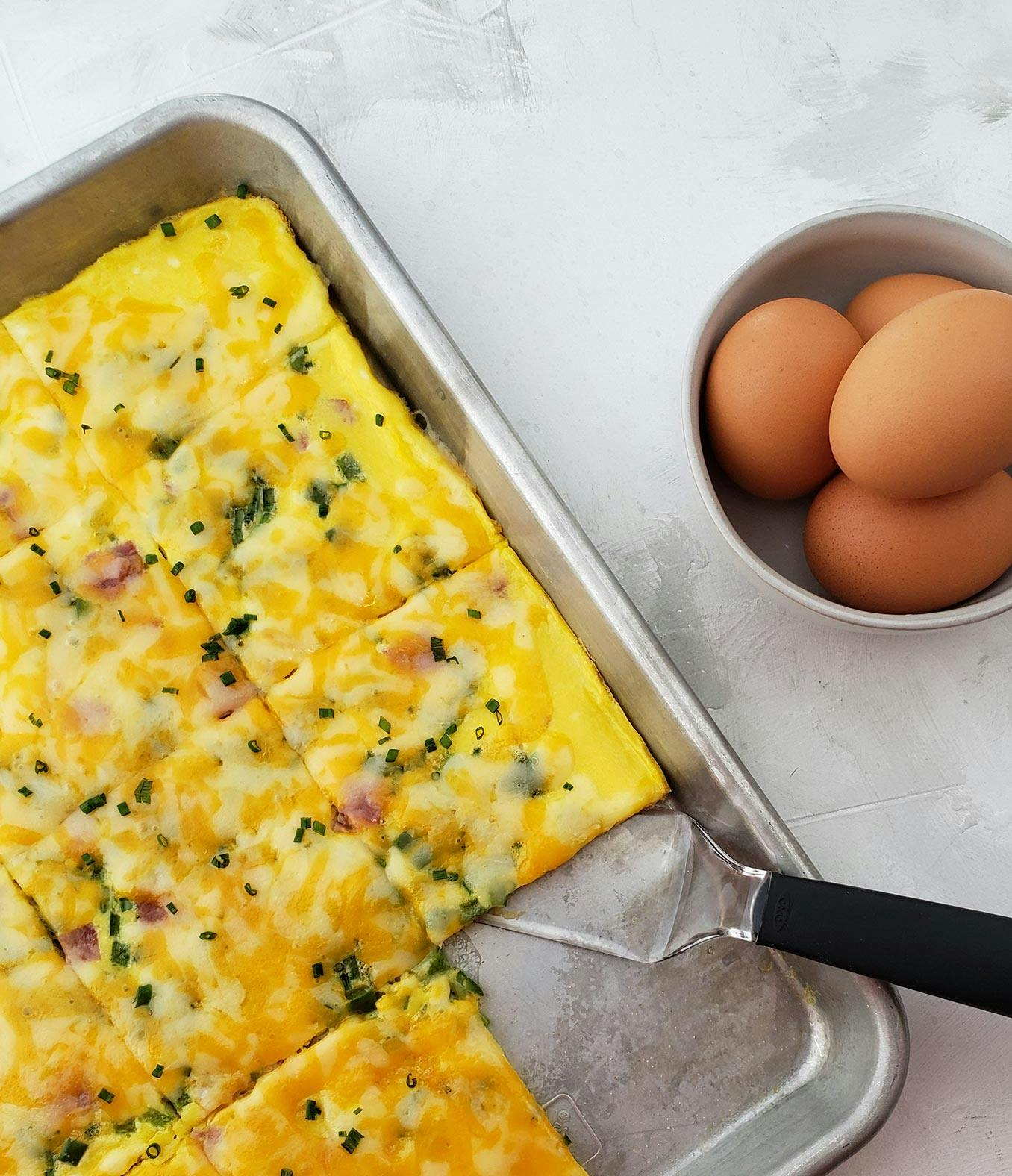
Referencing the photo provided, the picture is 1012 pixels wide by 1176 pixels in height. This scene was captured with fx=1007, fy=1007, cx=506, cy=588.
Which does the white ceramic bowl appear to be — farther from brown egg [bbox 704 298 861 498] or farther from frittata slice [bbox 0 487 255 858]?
frittata slice [bbox 0 487 255 858]

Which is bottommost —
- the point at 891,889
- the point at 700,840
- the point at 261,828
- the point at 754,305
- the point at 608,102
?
the point at 891,889

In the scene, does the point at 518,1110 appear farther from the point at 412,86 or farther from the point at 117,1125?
the point at 412,86

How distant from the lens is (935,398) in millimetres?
1339

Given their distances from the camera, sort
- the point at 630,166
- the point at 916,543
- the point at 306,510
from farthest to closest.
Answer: the point at 630,166
the point at 306,510
the point at 916,543

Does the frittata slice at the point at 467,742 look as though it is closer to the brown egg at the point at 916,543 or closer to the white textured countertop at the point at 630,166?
the white textured countertop at the point at 630,166

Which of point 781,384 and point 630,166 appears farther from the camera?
point 630,166

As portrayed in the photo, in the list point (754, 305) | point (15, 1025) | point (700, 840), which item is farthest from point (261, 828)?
point (754, 305)

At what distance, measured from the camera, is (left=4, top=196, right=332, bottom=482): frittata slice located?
172cm

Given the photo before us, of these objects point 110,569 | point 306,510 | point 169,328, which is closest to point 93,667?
point 110,569

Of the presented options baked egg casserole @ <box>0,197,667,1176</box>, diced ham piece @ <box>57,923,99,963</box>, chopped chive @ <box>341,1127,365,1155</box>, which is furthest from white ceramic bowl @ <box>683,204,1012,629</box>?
diced ham piece @ <box>57,923,99,963</box>

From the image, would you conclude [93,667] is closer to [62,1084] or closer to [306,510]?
[306,510]

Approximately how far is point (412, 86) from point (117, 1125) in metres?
1.90

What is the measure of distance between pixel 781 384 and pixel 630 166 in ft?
2.19

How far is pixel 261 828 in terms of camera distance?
5.44 feet
